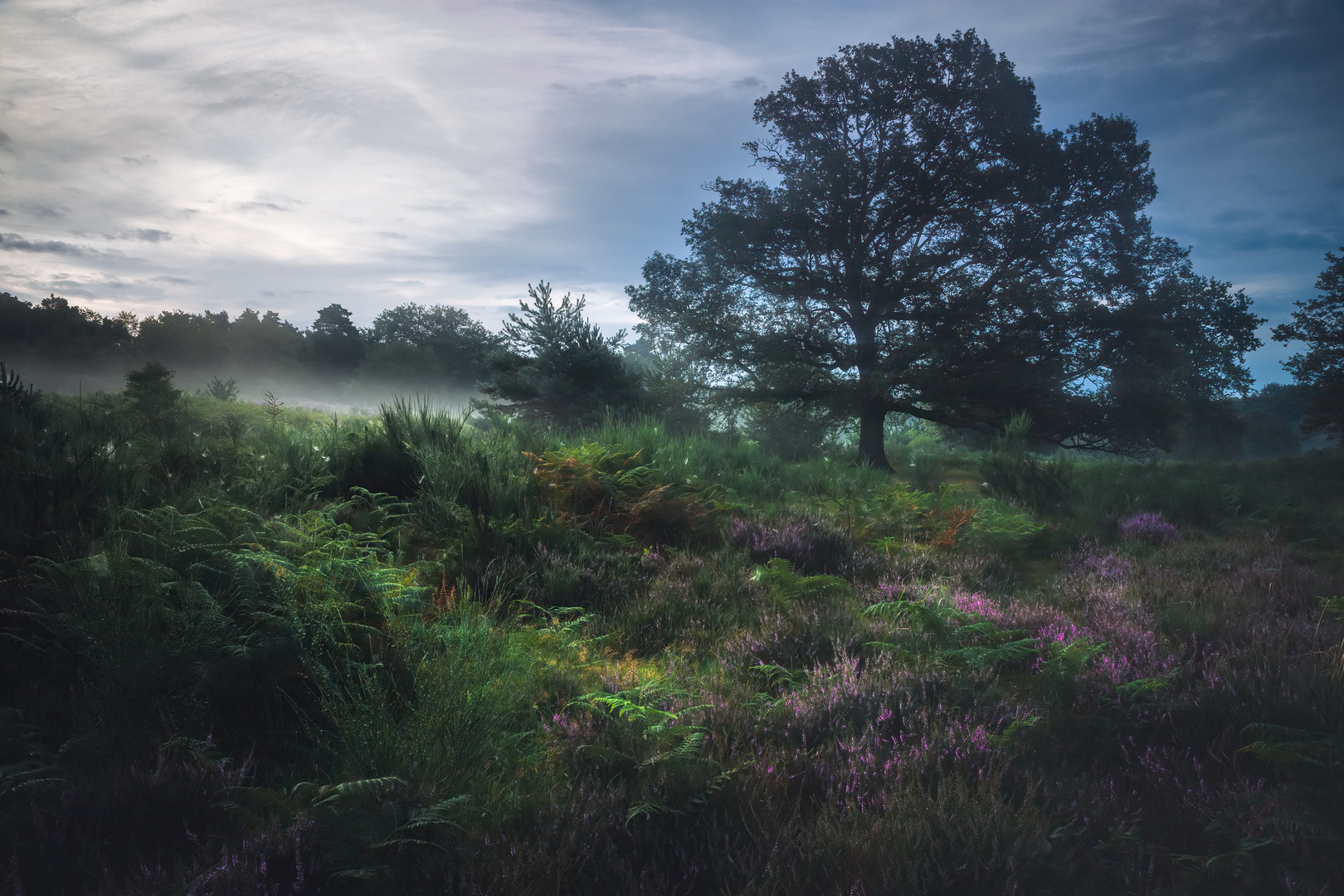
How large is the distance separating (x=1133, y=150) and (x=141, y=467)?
2391 cm

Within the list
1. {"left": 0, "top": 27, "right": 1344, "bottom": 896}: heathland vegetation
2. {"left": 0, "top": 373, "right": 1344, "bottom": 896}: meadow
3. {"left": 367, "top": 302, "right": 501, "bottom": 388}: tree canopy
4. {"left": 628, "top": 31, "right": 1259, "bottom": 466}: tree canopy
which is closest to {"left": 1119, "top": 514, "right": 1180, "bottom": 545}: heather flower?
{"left": 0, "top": 27, "right": 1344, "bottom": 896}: heathland vegetation

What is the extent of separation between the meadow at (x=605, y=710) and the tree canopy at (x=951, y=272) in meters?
12.7

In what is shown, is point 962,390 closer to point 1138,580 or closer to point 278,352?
point 1138,580

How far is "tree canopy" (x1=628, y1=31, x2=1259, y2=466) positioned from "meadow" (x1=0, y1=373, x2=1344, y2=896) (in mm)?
12651

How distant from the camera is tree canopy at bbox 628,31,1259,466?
16812 mm

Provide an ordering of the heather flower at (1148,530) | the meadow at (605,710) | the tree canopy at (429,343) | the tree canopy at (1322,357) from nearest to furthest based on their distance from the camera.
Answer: the meadow at (605,710) < the heather flower at (1148,530) < the tree canopy at (1322,357) < the tree canopy at (429,343)

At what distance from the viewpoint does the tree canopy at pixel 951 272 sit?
16812 millimetres

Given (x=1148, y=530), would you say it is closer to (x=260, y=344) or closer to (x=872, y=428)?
(x=872, y=428)

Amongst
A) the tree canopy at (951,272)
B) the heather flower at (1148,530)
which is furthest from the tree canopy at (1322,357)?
the heather flower at (1148,530)

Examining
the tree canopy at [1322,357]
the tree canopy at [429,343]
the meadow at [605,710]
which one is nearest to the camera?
the meadow at [605,710]

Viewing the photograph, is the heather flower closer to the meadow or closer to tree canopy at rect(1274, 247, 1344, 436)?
the meadow

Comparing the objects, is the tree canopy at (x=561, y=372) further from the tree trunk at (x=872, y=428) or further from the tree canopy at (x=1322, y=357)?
the tree canopy at (x=1322, y=357)

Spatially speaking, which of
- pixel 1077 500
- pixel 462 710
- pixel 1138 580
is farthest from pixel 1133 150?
pixel 462 710

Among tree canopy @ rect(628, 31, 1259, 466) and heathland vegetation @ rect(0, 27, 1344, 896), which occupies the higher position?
tree canopy @ rect(628, 31, 1259, 466)
